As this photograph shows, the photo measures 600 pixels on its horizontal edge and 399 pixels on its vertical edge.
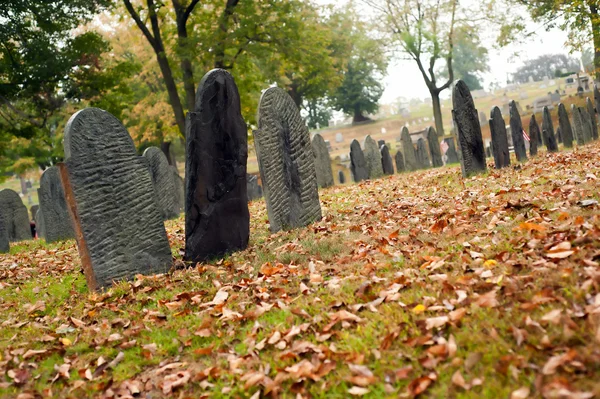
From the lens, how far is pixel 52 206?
43.6ft

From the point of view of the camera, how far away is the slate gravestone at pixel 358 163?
1831 cm

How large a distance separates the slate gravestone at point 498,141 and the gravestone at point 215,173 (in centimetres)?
672

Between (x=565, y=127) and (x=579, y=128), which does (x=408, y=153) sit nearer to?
(x=565, y=127)

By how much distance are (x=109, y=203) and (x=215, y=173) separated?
1447 millimetres

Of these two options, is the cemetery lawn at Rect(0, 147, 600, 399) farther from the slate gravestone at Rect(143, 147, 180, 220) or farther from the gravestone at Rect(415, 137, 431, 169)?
the gravestone at Rect(415, 137, 431, 169)

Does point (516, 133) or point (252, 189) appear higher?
point (516, 133)

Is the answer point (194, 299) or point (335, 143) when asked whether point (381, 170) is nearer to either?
point (194, 299)

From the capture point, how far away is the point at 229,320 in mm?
4695

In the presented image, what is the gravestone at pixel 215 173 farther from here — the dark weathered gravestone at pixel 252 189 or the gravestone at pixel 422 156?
the gravestone at pixel 422 156

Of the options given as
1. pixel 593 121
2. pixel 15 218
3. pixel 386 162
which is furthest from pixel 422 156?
pixel 15 218

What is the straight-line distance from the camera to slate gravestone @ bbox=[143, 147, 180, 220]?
14367mm

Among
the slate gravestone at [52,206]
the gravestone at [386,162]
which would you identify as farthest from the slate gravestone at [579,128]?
the slate gravestone at [52,206]

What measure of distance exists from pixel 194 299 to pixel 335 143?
4626 centimetres

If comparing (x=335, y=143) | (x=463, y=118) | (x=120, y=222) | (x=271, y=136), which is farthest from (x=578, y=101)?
(x=120, y=222)
